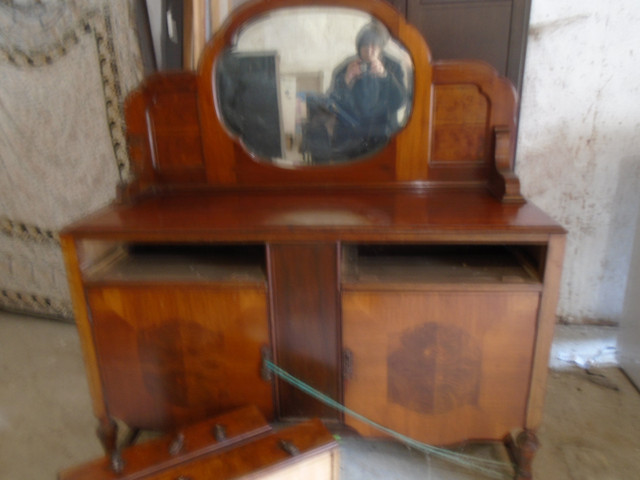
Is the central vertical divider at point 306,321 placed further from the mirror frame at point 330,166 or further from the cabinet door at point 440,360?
the mirror frame at point 330,166

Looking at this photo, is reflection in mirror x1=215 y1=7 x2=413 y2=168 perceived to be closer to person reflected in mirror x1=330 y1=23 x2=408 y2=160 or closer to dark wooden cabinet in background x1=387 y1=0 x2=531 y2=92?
person reflected in mirror x1=330 y1=23 x2=408 y2=160

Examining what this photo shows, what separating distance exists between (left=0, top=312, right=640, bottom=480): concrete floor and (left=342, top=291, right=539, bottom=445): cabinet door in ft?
0.77

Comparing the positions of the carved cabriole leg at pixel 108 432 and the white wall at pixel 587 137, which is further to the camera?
the white wall at pixel 587 137

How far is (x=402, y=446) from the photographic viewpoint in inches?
51.2

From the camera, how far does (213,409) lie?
1.13m

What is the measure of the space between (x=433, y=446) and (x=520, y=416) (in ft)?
0.71

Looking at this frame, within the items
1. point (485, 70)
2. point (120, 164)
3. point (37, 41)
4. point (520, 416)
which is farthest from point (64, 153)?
point (520, 416)

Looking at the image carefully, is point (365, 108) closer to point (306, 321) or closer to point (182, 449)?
point (306, 321)

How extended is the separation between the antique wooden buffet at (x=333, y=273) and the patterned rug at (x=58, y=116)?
0.44 m

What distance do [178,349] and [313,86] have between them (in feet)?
2.46

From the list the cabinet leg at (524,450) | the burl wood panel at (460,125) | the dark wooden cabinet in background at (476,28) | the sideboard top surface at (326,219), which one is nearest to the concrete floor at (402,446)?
the cabinet leg at (524,450)

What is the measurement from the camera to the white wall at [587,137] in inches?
57.7

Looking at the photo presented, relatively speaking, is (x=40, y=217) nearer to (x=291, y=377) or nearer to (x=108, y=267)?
(x=108, y=267)

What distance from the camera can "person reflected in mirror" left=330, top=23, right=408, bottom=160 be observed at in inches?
46.2
